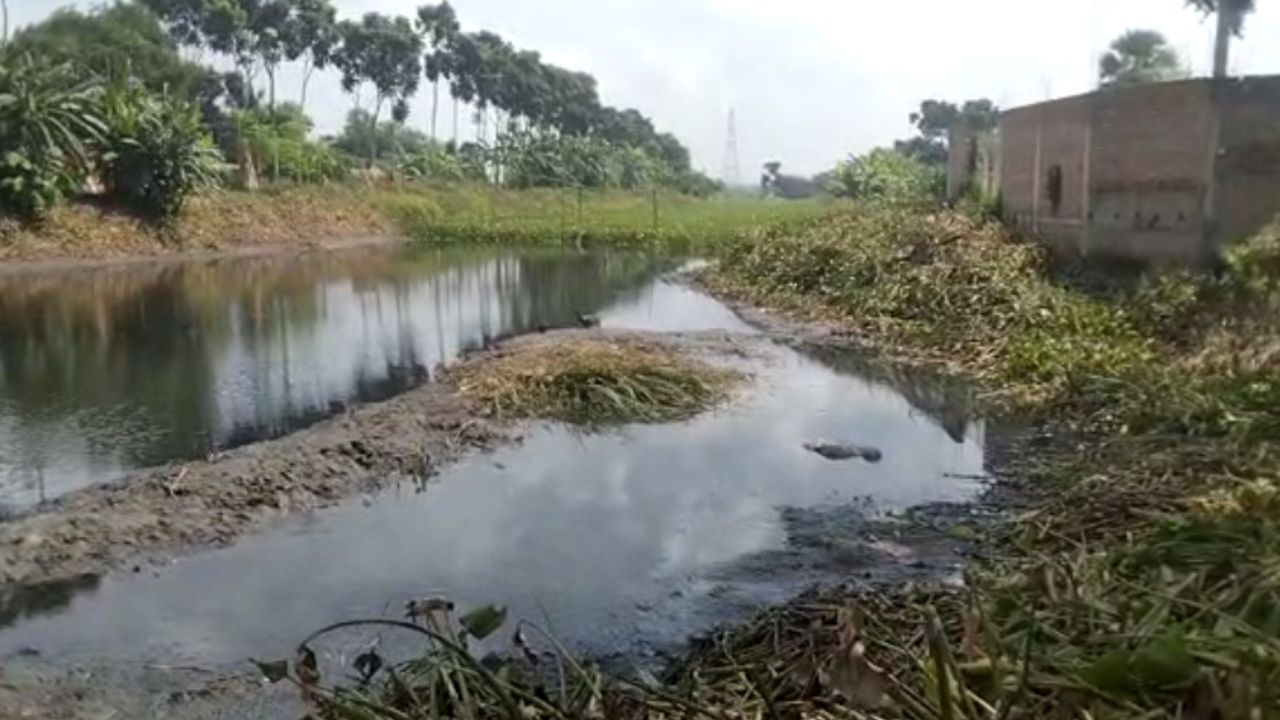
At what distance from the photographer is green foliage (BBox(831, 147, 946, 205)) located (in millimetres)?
28188

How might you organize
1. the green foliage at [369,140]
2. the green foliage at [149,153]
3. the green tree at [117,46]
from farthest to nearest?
the green foliage at [369,140] → the green tree at [117,46] → the green foliage at [149,153]

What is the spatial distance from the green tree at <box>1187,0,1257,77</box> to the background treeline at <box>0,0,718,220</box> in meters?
21.5

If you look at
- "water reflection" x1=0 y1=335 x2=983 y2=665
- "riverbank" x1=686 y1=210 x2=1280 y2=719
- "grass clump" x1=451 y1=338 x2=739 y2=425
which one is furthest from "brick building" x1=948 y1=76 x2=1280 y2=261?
"grass clump" x1=451 y1=338 x2=739 y2=425

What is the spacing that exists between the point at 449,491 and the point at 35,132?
19.7 m

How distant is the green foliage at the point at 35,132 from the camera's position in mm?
22500

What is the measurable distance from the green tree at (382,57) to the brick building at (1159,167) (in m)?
33.2

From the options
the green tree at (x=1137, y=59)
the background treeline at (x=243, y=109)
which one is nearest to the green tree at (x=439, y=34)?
the background treeline at (x=243, y=109)

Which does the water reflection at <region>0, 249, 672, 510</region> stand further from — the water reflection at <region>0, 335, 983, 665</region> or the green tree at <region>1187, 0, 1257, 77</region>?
the green tree at <region>1187, 0, 1257, 77</region>

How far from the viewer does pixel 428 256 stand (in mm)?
30719

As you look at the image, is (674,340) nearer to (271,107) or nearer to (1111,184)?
(1111,184)

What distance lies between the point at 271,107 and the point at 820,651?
39.5m

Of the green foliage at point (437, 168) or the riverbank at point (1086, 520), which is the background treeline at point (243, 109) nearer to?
the green foliage at point (437, 168)

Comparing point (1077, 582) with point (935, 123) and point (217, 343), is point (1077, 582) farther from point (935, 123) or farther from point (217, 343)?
point (935, 123)

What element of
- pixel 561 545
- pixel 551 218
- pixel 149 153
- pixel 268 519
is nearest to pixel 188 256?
pixel 149 153
